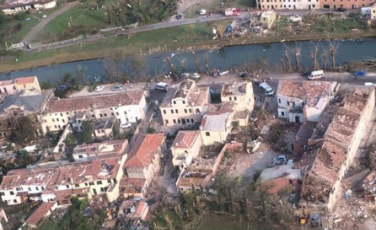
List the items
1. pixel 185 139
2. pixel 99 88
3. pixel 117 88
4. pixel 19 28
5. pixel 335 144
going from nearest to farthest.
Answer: pixel 335 144
pixel 185 139
pixel 117 88
pixel 99 88
pixel 19 28

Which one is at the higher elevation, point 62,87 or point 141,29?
point 141,29

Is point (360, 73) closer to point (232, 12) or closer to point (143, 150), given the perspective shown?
point (143, 150)

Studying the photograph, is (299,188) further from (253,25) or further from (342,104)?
(253,25)

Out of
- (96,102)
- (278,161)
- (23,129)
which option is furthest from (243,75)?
(23,129)

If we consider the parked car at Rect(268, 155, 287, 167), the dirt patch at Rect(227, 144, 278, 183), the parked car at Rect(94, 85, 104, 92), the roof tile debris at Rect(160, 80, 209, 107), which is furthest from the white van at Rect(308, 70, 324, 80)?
the parked car at Rect(94, 85, 104, 92)

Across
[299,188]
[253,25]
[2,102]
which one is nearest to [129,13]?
[253,25]

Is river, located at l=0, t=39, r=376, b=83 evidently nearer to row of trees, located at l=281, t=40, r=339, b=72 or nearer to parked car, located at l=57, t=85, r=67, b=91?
row of trees, located at l=281, t=40, r=339, b=72
